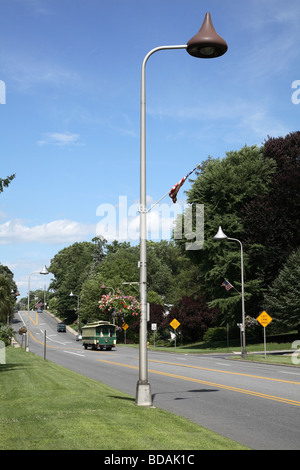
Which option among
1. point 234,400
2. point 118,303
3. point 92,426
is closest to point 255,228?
point 118,303

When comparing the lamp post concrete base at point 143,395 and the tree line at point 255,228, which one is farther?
the tree line at point 255,228

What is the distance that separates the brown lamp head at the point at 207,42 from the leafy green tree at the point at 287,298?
34.5 m

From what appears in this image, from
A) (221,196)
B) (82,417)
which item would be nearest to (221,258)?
(221,196)

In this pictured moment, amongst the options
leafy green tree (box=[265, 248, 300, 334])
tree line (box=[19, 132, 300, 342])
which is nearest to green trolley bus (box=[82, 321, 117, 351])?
tree line (box=[19, 132, 300, 342])

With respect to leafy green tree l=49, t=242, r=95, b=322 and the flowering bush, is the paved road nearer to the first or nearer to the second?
the flowering bush

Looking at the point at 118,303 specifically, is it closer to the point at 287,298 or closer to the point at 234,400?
the point at 287,298

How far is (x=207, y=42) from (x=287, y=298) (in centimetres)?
3546

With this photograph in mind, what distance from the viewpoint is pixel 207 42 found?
38.1 feet

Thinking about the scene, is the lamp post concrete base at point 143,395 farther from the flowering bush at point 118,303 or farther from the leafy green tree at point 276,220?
the flowering bush at point 118,303

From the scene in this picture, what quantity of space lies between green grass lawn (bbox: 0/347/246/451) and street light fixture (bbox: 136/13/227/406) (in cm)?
61

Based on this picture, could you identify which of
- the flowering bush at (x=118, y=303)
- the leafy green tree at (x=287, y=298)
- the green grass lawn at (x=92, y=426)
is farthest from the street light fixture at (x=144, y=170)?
the flowering bush at (x=118, y=303)

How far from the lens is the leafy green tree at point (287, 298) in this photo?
44219mm

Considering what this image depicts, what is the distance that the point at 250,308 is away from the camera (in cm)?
5422

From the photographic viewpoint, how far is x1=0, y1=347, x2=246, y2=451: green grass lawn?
28.1 feet
